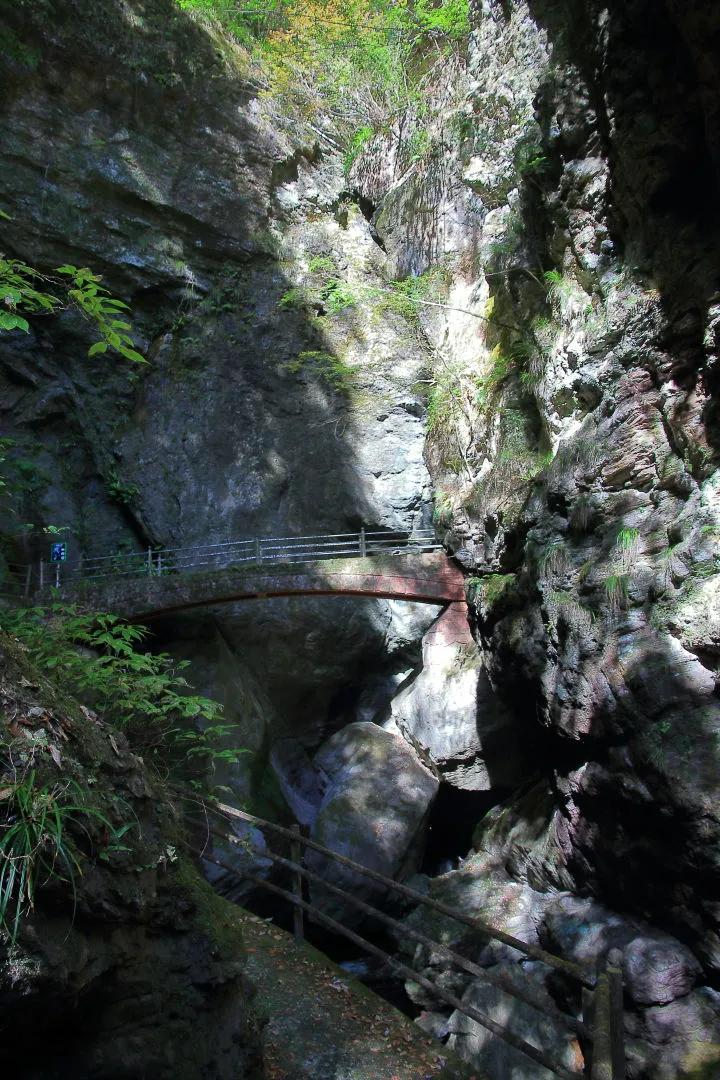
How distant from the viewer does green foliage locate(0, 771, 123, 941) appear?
1720 millimetres

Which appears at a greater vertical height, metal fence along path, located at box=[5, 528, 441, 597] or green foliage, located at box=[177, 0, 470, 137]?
green foliage, located at box=[177, 0, 470, 137]

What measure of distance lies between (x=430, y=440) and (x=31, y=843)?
11.7 metres

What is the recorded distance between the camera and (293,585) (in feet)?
34.3

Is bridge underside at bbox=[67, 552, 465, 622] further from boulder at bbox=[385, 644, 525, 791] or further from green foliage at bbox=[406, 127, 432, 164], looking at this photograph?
green foliage at bbox=[406, 127, 432, 164]

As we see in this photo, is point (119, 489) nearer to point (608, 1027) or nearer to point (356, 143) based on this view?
point (356, 143)

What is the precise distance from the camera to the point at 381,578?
33.8ft

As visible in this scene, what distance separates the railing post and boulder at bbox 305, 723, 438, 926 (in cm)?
584

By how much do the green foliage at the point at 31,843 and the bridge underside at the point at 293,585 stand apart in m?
8.40

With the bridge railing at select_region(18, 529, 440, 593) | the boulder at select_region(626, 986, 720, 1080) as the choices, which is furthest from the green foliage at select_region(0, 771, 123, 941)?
the bridge railing at select_region(18, 529, 440, 593)

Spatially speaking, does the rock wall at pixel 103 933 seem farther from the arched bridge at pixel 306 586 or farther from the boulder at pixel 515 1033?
the arched bridge at pixel 306 586

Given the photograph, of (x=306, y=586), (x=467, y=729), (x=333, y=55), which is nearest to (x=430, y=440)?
(x=306, y=586)

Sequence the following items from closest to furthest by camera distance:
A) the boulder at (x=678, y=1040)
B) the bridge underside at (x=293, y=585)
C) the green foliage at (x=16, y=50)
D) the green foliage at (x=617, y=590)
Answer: the boulder at (x=678, y=1040) < the green foliage at (x=617, y=590) < the bridge underside at (x=293, y=585) < the green foliage at (x=16, y=50)

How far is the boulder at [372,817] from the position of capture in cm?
828

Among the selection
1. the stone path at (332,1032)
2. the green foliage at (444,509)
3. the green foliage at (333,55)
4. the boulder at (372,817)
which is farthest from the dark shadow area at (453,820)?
the green foliage at (333,55)
